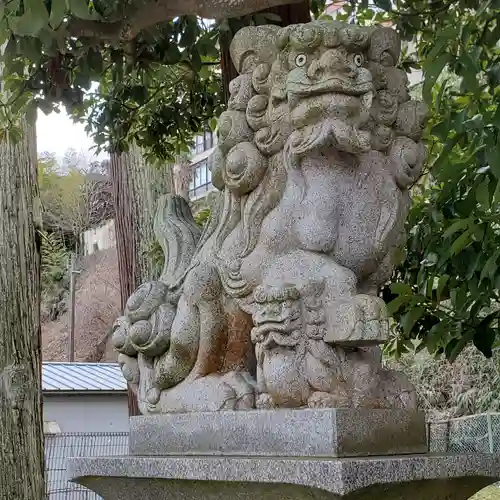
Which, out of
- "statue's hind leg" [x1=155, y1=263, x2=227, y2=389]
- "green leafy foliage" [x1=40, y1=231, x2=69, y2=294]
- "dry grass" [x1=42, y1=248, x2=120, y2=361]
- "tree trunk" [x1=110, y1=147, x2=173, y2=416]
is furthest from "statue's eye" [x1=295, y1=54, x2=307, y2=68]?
"green leafy foliage" [x1=40, y1=231, x2=69, y2=294]

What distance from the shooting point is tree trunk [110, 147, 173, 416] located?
495 centimetres

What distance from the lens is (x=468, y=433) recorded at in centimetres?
768

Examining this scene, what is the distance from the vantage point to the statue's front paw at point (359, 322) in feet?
6.50

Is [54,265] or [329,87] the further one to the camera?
[54,265]

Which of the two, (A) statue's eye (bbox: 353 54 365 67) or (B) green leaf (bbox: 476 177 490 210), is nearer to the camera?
(A) statue's eye (bbox: 353 54 365 67)

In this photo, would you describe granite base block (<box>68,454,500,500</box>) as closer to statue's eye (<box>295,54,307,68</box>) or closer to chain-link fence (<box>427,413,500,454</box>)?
statue's eye (<box>295,54,307,68</box>)

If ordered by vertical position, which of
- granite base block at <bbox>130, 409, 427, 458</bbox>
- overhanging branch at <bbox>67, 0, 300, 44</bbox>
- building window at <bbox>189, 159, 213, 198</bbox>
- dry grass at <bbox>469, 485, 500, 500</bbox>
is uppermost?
building window at <bbox>189, 159, 213, 198</bbox>

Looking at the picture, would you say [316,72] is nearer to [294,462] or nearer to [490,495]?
[294,462]

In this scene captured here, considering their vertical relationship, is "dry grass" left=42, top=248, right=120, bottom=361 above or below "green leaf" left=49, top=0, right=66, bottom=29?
below

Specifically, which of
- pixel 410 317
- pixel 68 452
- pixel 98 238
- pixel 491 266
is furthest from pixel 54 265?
pixel 491 266

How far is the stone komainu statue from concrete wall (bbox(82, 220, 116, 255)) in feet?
71.6

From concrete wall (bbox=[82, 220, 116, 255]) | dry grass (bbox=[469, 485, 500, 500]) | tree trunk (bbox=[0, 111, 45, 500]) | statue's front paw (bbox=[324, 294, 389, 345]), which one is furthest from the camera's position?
concrete wall (bbox=[82, 220, 116, 255])

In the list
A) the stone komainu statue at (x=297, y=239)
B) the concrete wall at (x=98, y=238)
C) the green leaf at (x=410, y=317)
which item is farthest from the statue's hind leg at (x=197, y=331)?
the concrete wall at (x=98, y=238)

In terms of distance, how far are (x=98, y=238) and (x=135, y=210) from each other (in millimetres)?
20208
